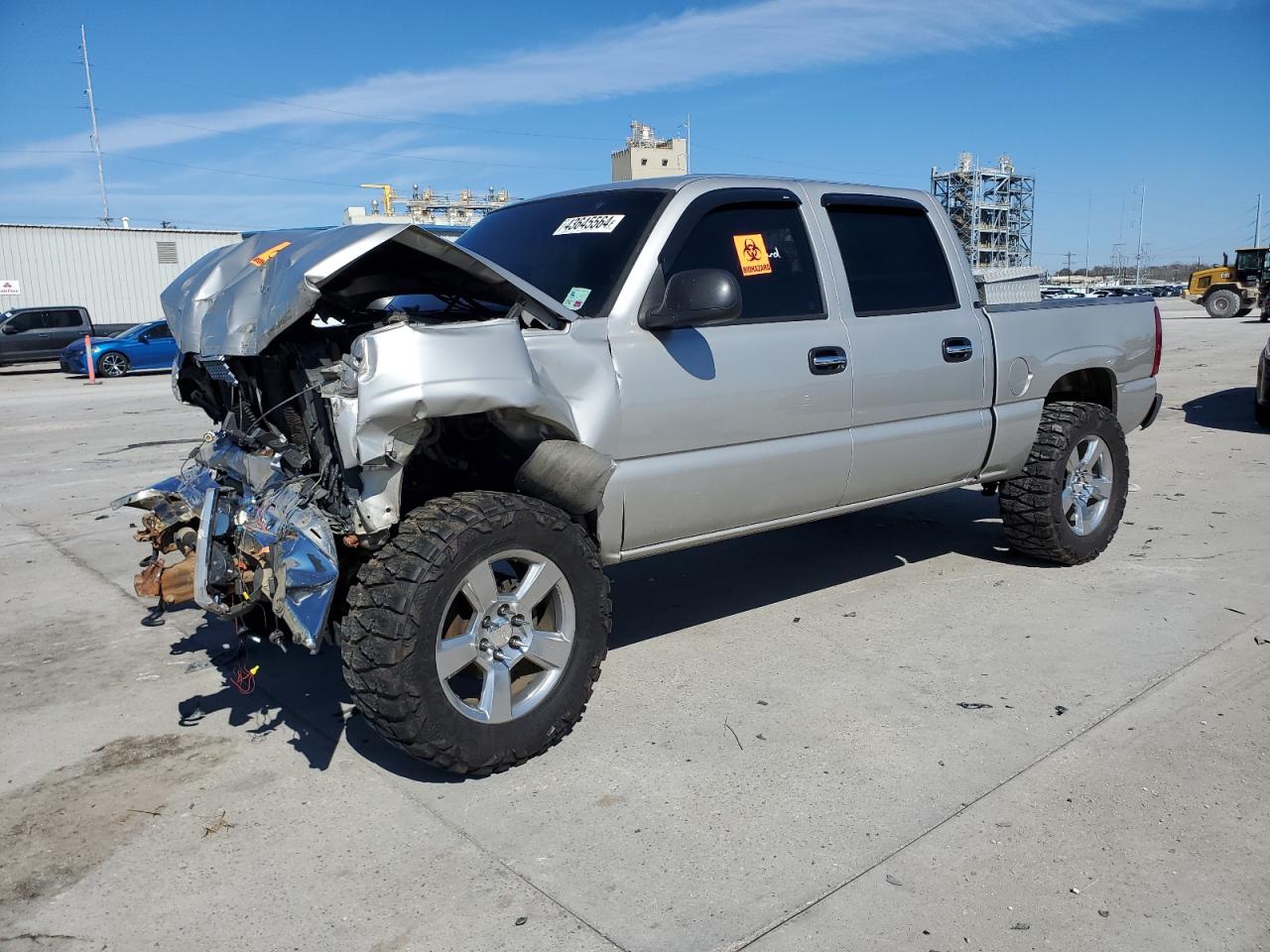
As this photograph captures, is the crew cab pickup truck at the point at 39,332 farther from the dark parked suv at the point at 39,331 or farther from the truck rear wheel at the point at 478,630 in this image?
the truck rear wheel at the point at 478,630

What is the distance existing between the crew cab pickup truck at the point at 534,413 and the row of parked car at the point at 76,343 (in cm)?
2168

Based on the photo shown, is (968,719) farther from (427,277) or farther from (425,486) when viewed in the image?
(427,277)

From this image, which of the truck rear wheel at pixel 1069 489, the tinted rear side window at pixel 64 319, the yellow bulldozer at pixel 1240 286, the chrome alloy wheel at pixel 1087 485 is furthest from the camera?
the yellow bulldozer at pixel 1240 286

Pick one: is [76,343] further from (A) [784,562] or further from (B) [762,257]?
(B) [762,257]

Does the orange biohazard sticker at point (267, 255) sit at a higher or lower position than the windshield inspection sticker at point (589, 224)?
lower

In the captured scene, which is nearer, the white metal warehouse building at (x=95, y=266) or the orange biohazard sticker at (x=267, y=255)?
the orange biohazard sticker at (x=267, y=255)

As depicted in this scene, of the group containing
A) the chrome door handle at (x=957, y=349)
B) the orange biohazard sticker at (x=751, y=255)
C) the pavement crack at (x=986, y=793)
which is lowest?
the pavement crack at (x=986, y=793)

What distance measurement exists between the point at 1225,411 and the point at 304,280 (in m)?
12.3

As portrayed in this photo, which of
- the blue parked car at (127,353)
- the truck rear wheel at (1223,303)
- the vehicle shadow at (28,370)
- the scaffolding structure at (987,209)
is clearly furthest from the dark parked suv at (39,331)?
the truck rear wheel at (1223,303)

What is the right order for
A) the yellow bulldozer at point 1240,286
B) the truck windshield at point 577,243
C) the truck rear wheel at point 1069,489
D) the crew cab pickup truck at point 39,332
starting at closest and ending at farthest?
the truck windshield at point 577,243 < the truck rear wheel at point 1069,489 < the crew cab pickup truck at point 39,332 < the yellow bulldozer at point 1240,286

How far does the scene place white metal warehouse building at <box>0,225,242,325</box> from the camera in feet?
117

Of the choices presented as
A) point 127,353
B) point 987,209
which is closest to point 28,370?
point 127,353

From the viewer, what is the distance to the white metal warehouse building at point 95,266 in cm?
3566

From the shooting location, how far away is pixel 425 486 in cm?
397
